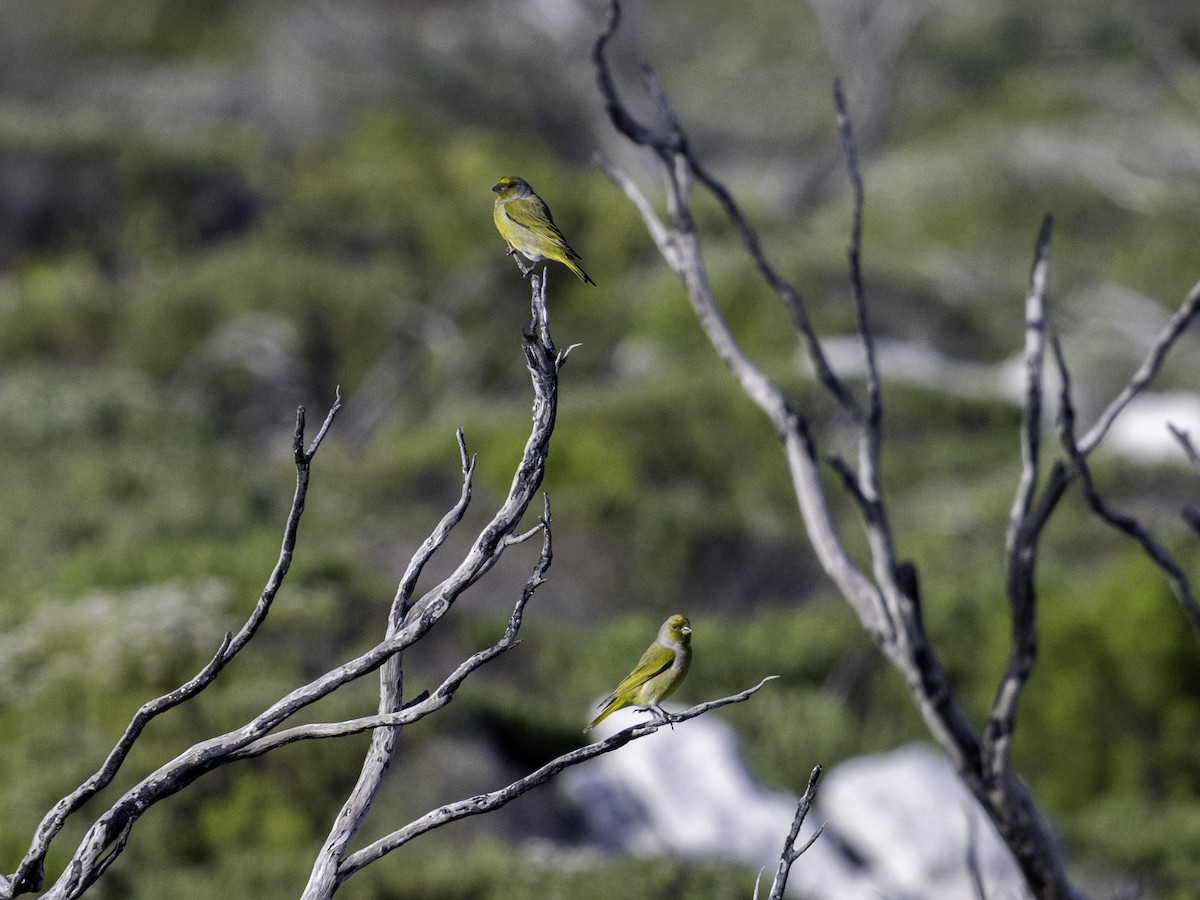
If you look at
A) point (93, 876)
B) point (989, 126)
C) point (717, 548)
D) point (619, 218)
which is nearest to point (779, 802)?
point (717, 548)

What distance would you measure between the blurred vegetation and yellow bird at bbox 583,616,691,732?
15.6ft

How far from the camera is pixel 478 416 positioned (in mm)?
21281

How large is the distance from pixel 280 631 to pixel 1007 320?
18.6m

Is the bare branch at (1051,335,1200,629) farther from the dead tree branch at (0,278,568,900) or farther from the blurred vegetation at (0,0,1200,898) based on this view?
the blurred vegetation at (0,0,1200,898)

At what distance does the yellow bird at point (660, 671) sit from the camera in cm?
359

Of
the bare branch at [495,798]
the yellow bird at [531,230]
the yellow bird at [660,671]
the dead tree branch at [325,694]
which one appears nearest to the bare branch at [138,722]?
the dead tree branch at [325,694]

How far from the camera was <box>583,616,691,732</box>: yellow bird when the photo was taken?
359cm

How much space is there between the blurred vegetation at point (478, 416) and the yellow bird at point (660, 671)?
4.74 meters

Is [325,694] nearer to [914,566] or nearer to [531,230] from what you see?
[914,566]

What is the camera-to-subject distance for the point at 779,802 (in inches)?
423

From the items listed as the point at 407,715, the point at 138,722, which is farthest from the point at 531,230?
the point at 138,722

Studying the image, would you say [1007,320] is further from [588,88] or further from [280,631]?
[588,88]

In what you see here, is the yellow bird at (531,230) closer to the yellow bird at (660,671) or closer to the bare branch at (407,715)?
the yellow bird at (660,671)

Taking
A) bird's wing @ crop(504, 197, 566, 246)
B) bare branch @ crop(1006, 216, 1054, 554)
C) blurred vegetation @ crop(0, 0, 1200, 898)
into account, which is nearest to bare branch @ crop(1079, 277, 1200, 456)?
bare branch @ crop(1006, 216, 1054, 554)
